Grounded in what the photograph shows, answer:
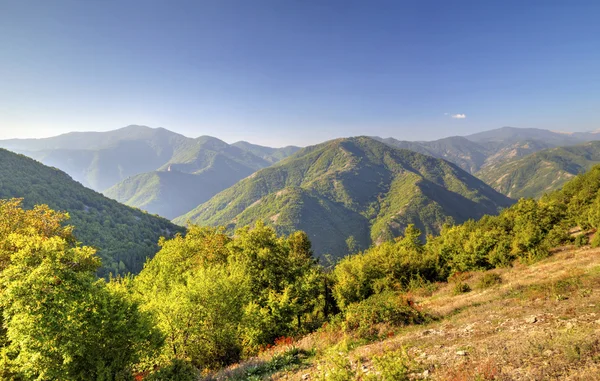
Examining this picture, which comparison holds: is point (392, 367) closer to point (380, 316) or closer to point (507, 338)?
point (507, 338)

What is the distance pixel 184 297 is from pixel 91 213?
138078mm

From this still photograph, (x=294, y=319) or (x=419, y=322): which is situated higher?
(x=419, y=322)

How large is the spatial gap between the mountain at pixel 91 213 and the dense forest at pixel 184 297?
85118 millimetres

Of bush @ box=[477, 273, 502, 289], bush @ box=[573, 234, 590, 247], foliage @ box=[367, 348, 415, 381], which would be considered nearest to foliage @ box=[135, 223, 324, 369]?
foliage @ box=[367, 348, 415, 381]

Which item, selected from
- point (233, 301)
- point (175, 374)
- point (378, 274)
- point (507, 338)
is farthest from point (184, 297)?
point (378, 274)

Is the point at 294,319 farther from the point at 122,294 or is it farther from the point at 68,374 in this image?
the point at 68,374

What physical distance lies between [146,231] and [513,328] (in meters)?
152

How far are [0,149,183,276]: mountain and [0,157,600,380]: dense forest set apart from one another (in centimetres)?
8512

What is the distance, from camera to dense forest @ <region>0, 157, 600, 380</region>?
1364cm

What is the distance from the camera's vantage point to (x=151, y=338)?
17.1m

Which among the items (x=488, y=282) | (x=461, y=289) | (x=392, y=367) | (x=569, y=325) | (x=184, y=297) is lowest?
(x=461, y=289)

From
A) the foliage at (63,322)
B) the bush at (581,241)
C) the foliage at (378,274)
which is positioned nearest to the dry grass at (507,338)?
the foliage at (63,322)

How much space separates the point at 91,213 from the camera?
12444 centimetres

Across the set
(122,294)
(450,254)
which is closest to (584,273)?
(450,254)
